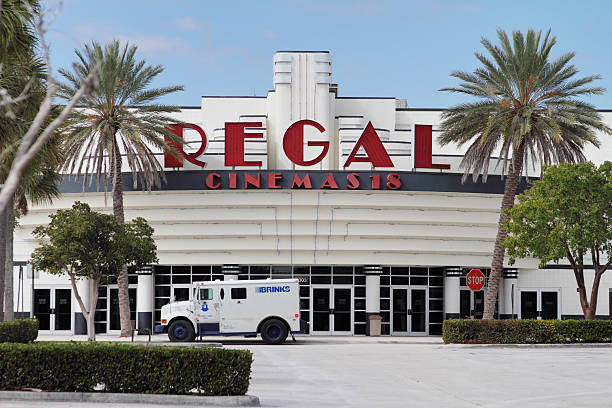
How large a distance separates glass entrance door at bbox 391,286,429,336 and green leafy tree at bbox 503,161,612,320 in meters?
8.60

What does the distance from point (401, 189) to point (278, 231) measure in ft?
21.6

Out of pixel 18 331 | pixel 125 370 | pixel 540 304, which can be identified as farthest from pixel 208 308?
pixel 540 304

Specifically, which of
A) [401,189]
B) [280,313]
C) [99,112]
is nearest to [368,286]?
[401,189]

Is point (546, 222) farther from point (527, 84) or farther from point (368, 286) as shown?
point (368, 286)

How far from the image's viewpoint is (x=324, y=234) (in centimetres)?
4009

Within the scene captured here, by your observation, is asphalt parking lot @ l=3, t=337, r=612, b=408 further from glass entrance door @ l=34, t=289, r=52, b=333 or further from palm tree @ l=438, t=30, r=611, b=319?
glass entrance door @ l=34, t=289, r=52, b=333

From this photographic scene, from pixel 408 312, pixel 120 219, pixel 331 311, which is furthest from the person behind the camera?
pixel 408 312

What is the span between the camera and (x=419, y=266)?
41.7 m

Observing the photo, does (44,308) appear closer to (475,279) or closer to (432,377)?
(475,279)

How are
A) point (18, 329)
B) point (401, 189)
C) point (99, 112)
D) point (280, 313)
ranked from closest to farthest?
point (18, 329) → point (280, 313) → point (99, 112) → point (401, 189)

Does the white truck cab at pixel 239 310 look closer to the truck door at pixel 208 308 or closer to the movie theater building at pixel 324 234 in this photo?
the truck door at pixel 208 308

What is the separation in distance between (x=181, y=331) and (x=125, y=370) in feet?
62.5

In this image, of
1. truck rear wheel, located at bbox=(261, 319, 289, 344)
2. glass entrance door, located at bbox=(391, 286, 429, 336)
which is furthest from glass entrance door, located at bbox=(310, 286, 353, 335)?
truck rear wheel, located at bbox=(261, 319, 289, 344)

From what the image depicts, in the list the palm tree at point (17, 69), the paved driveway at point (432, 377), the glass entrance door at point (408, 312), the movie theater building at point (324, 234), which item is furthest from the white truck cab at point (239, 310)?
the palm tree at point (17, 69)
